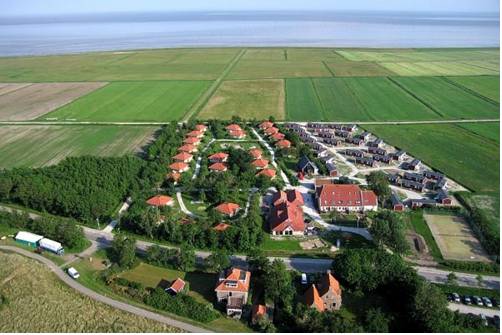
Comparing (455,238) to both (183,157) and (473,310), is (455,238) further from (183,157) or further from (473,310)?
(183,157)

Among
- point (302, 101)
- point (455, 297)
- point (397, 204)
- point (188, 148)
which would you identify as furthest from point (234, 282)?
point (302, 101)

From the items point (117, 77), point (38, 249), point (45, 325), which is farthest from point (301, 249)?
point (117, 77)

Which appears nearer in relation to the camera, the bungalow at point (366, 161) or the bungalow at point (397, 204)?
the bungalow at point (397, 204)

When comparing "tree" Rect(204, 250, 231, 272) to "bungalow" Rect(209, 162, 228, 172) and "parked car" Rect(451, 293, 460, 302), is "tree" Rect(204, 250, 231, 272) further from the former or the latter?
"bungalow" Rect(209, 162, 228, 172)

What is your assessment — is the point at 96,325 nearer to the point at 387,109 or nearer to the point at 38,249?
the point at 38,249

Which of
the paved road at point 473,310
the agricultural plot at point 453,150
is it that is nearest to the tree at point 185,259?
the paved road at point 473,310

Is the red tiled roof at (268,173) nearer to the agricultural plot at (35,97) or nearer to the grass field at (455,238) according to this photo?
the grass field at (455,238)
